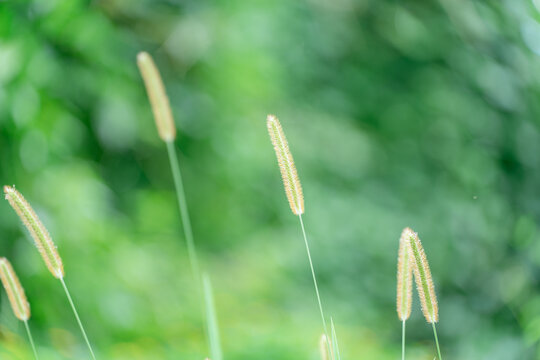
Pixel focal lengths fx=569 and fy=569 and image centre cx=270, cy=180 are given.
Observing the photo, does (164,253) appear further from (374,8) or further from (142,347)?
(374,8)

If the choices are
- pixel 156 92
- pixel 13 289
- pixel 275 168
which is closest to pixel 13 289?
pixel 13 289

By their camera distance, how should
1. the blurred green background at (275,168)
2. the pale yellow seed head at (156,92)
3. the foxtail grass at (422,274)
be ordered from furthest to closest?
the blurred green background at (275,168) < the pale yellow seed head at (156,92) < the foxtail grass at (422,274)

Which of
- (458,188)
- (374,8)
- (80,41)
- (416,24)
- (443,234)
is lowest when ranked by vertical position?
(443,234)

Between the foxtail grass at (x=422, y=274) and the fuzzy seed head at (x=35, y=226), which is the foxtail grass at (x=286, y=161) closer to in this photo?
the foxtail grass at (x=422, y=274)

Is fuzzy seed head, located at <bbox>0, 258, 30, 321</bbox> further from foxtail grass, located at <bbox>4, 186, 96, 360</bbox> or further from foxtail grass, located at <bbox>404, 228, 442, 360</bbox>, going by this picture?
foxtail grass, located at <bbox>404, 228, 442, 360</bbox>

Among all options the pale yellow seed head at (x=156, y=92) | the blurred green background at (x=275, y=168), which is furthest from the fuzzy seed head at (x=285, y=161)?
the blurred green background at (x=275, y=168)

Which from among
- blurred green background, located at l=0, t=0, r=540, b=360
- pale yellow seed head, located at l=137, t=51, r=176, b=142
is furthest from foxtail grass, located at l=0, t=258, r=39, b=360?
blurred green background, located at l=0, t=0, r=540, b=360

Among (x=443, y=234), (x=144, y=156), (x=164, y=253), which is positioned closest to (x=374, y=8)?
(x=443, y=234)
